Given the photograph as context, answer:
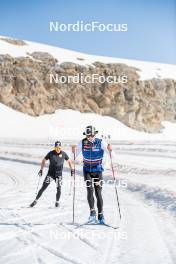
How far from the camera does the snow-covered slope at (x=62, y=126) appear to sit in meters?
66.9

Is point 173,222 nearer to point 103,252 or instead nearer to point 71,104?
point 103,252

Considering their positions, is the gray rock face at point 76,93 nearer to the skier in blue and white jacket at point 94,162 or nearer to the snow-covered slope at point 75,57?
the snow-covered slope at point 75,57

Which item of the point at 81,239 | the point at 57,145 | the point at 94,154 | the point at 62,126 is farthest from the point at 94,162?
the point at 62,126

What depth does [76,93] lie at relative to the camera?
80.1 m

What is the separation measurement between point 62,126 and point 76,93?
9.77 metres

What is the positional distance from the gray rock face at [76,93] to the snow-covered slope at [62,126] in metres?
1.91

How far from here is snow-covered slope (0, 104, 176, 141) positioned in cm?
6694

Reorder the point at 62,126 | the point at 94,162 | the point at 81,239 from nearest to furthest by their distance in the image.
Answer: the point at 81,239 → the point at 94,162 → the point at 62,126

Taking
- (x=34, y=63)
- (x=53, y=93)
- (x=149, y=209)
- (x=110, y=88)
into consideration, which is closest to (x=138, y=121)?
(x=110, y=88)

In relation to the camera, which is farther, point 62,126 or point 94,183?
point 62,126

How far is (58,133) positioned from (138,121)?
1930 cm

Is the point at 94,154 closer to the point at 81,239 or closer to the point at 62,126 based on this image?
the point at 81,239

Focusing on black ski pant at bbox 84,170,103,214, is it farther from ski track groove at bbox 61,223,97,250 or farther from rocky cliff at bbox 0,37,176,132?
rocky cliff at bbox 0,37,176,132

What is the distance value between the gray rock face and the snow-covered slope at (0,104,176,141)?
1906 millimetres
